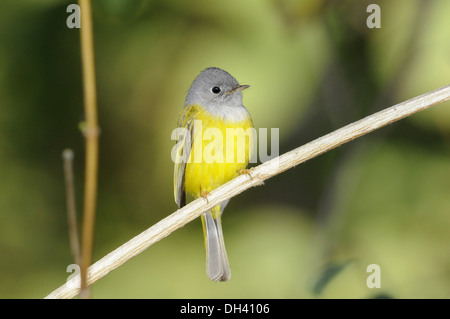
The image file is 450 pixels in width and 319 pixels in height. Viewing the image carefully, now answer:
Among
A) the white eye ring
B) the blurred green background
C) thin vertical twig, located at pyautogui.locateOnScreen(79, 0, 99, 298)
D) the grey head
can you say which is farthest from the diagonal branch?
the white eye ring

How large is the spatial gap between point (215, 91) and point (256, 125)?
0.42 meters

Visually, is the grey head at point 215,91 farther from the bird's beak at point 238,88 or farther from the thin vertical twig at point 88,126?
the thin vertical twig at point 88,126

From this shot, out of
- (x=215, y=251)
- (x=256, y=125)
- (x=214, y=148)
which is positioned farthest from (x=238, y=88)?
(x=215, y=251)

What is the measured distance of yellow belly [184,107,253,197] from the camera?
2926 mm

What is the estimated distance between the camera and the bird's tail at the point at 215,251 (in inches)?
113

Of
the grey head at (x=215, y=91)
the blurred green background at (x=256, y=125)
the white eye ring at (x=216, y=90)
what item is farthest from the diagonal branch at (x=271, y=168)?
the white eye ring at (x=216, y=90)

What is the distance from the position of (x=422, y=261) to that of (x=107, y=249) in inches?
67.9

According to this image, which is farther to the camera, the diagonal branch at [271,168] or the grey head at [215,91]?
the grey head at [215,91]

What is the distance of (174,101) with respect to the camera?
10.2ft

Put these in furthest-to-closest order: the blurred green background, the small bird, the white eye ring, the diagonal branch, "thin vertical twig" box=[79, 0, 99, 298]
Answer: the white eye ring
the small bird
the blurred green background
the diagonal branch
"thin vertical twig" box=[79, 0, 99, 298]

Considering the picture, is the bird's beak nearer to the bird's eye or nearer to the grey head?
the grey head

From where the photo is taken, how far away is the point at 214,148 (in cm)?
292

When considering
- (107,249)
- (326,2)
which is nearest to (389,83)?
(326,2)

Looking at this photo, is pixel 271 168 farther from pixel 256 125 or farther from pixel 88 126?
pixel 88 126
